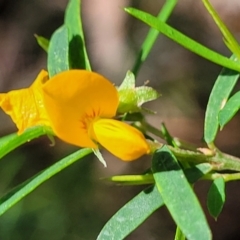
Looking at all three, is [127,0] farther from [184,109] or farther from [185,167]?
[185,167]

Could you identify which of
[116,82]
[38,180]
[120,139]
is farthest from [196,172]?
[116,82]

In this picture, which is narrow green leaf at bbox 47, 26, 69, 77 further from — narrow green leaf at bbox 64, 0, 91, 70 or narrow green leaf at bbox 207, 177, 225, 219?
narrow green leaf at bbox 207, 177, 225, 219

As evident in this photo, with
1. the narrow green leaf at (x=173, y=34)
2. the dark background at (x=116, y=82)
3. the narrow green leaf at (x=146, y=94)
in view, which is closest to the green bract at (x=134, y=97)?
the narrow green leaf at (x=146, y=94)

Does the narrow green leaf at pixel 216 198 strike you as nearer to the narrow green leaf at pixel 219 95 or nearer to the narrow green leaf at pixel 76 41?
the narrow green leaf at pixel 219 95

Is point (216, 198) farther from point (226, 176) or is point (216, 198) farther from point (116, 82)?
point (116, 82)

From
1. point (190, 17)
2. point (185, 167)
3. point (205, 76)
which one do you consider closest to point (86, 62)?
point (185, 167)

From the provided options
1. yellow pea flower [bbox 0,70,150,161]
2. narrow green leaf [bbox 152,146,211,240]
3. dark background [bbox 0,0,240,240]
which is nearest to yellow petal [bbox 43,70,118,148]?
yellow pea flower [bbox 0,70,150,161]
